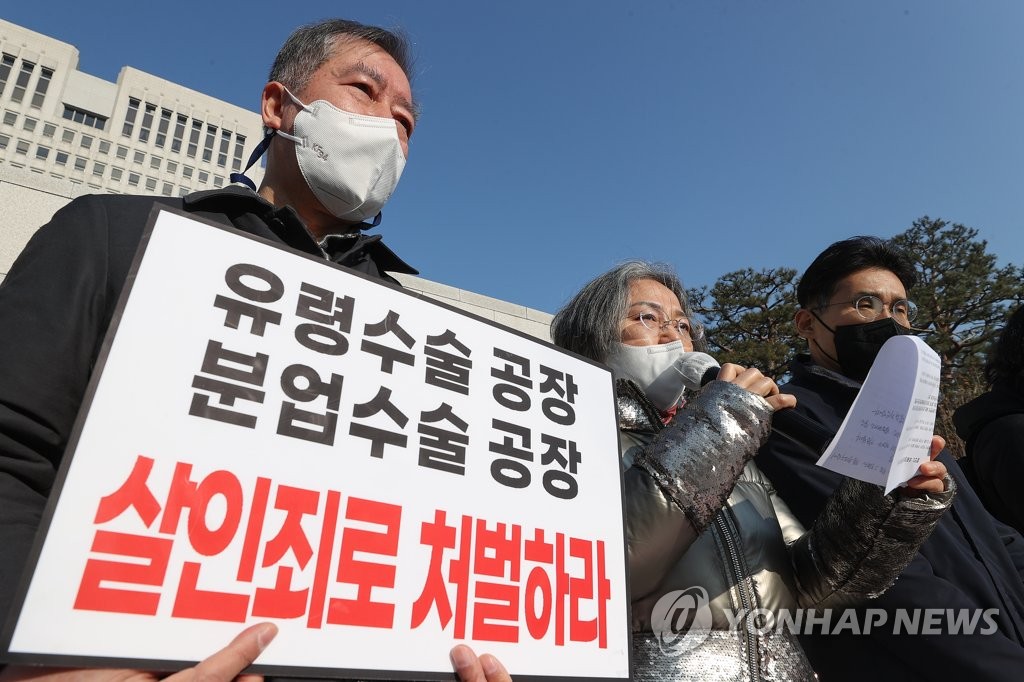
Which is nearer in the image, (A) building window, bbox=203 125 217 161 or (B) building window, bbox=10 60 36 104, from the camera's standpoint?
(B) building window, bbox=10 60 36 104

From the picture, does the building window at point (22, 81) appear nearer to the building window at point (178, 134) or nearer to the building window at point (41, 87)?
the building window at point (41, 87)

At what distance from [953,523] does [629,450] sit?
124 cm

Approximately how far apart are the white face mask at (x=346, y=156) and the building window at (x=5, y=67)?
65994 millimetres

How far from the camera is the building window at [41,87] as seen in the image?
49625 millimetres

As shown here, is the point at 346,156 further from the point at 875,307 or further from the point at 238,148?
the point at 238,148

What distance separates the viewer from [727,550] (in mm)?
1616

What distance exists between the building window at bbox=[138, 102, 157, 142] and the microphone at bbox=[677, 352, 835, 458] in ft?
216

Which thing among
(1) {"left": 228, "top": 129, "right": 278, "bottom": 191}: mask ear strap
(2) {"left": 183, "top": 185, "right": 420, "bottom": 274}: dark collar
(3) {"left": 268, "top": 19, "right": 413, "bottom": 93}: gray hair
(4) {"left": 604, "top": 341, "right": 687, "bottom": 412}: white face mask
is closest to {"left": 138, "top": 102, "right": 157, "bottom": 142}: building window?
(3) {"left": 268, "top": 19, "right": 413, "bottom": 93}: gray hair

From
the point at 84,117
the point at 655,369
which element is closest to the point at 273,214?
the point at 655,369

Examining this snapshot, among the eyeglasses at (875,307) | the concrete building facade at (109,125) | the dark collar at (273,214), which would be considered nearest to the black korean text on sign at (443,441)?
the dark collar at (273,214)

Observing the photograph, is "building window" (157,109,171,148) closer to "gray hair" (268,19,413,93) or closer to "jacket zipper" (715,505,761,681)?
"gray hair" (268,19,413,93)

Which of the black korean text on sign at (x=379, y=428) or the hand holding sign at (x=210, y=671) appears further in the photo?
the black korean text on sign at (x=379, y=428)

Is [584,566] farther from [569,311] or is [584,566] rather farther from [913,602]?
[569,311]

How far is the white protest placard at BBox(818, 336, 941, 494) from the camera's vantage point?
1.37 m
